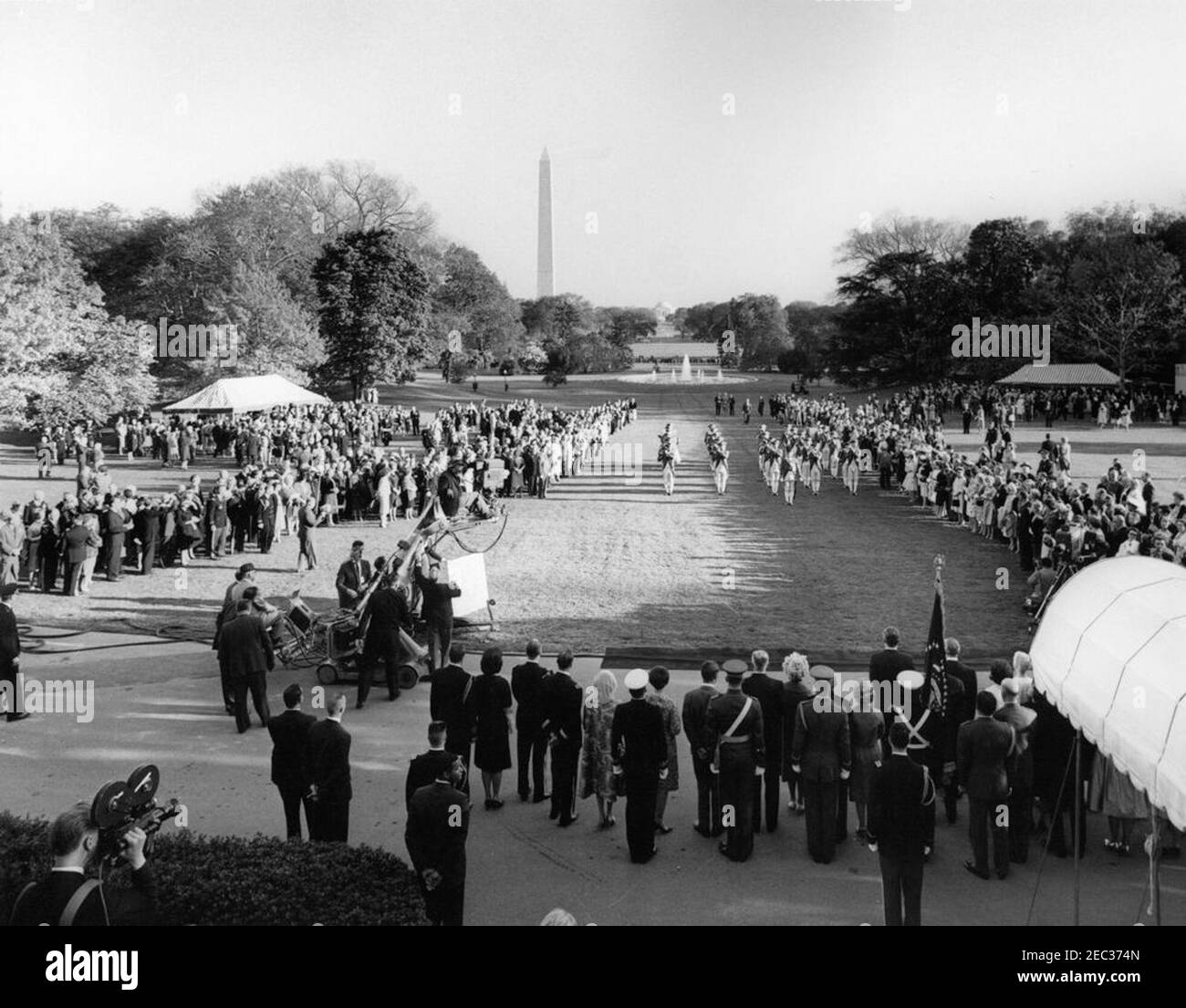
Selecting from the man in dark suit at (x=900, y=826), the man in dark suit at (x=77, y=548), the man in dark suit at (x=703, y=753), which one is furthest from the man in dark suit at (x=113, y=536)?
the man in dark suit at (x=900, y=826)

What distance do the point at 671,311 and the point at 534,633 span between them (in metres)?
179

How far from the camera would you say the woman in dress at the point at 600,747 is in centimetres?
809

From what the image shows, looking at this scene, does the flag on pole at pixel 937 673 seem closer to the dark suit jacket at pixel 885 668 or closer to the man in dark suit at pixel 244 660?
the dark suit jacket at pixel 885 668

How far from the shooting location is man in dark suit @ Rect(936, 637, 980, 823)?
8164 mm

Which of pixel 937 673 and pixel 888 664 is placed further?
pixel 888 664

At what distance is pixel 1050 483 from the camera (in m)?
19.6

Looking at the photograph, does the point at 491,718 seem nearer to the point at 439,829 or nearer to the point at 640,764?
the point at 640,764

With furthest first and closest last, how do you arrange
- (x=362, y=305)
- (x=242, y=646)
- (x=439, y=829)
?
(x=362, y=305), (x=242, y=646), (x=439, y=829)

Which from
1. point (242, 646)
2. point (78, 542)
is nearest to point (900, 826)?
point (242, 646)

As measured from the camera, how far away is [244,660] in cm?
998

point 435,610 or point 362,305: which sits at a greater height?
point 362,305

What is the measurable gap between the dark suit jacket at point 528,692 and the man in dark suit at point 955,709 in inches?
135

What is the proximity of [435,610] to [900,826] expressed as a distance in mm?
6603
